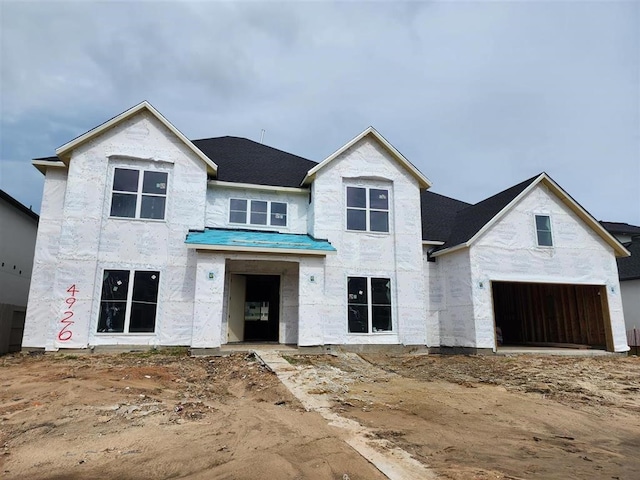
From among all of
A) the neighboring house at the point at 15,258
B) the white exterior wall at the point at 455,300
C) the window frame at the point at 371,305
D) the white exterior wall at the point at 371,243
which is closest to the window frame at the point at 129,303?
the neighboring house at the point at 15,258

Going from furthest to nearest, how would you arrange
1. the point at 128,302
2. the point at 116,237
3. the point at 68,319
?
the point at 116,237 < the point at 128,302 < the point at 68,319

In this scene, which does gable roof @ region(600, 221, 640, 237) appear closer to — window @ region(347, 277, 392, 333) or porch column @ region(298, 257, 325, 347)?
window @ region(347, 277, 392, 333)

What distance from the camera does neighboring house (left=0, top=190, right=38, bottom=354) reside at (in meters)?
13.9

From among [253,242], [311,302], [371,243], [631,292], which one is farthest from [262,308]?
[631,292]

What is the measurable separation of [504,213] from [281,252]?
8385 mm

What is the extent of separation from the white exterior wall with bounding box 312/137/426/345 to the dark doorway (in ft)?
9.01

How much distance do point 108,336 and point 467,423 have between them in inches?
420

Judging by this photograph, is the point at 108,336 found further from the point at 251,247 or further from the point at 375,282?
the point at 375,282

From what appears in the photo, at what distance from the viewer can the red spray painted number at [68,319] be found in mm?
12427

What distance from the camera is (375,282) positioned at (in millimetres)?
15008

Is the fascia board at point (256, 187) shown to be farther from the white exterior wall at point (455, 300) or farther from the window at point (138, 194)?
the white exterior wall at point (455, 300)

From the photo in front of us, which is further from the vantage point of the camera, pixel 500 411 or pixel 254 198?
pixel 254 198

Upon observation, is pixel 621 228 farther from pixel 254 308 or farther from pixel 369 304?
pixel 254 308

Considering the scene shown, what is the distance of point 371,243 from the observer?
15.2 metres
